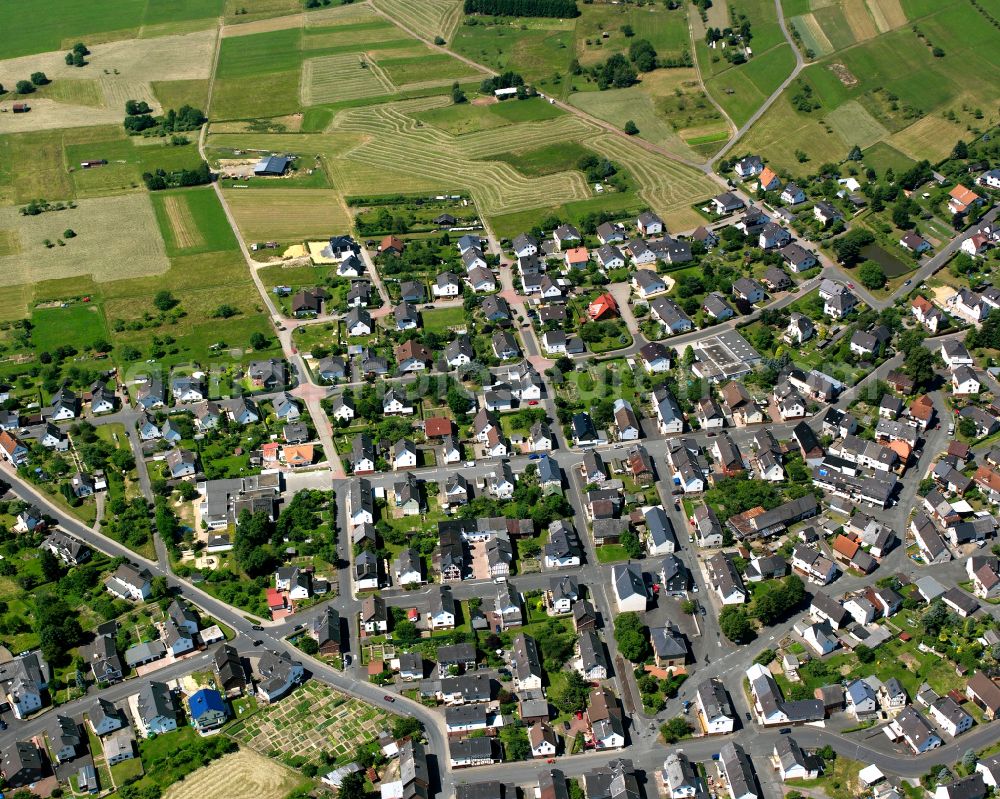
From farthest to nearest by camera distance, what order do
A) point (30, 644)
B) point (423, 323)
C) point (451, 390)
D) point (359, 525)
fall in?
point (423, 323) < point (451, 390) < point (359, 525) < point (30, 644)

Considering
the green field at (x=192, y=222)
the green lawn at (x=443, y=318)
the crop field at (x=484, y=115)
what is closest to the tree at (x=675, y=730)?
the green lawn at (x=443, y=318)

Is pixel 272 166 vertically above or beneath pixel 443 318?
above

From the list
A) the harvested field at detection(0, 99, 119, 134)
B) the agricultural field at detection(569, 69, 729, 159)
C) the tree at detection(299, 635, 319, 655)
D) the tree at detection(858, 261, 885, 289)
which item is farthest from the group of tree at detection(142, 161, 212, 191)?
the tree at detection(858, 261, 885, 289)

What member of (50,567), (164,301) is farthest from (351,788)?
(164,301)

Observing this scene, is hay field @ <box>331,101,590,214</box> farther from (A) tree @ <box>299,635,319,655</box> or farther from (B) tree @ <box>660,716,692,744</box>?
(B) tree @ <box>660,716,692,744</box>

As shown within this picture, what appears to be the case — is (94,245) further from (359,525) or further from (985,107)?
(985,107)

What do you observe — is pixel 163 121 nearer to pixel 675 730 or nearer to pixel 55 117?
pixel 55 117

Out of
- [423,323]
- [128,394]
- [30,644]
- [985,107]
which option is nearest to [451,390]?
[423,323]
